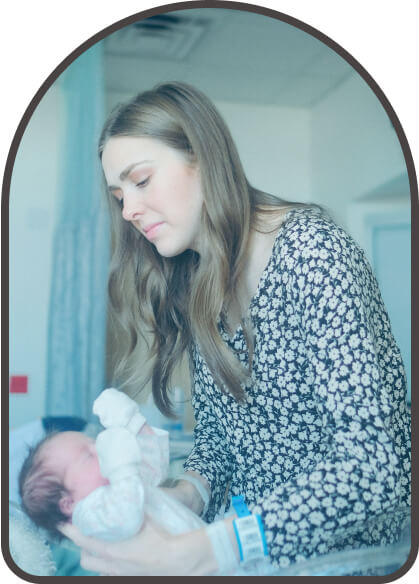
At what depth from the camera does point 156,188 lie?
78 centimetres

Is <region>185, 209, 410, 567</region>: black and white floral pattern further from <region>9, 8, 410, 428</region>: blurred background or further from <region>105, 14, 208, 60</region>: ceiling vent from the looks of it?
<region>105, 14, 208, 60</region>: ceiling vent

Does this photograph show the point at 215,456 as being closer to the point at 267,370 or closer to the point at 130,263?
Answer: the point at 267,370

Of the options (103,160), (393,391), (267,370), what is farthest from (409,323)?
(103,160)

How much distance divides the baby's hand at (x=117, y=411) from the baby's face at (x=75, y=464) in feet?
0.13

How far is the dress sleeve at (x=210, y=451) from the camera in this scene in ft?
2.85

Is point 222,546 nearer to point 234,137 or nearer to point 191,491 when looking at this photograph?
point 191,491

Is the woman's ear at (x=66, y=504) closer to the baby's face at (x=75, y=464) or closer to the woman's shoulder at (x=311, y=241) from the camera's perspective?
the baby's face at (x=75, y=464)

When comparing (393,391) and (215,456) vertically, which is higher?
(393,391)

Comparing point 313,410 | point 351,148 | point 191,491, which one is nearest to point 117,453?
point 191,491

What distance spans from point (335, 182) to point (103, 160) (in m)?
0.34

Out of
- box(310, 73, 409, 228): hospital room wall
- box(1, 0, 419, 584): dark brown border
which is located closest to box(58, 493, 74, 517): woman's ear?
box(1, 0, 419, 584): dark brown border

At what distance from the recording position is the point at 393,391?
2.67ft

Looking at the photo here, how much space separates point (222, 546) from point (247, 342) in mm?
261

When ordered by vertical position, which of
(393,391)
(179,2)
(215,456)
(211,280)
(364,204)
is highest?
(179,2)
